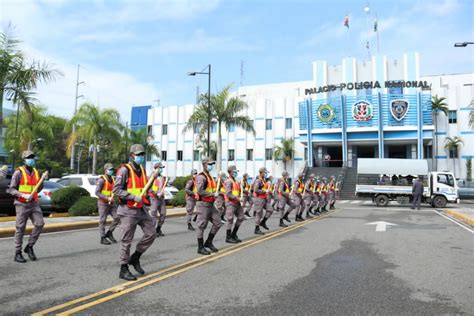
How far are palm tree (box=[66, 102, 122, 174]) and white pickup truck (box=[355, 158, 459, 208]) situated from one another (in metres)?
19.3

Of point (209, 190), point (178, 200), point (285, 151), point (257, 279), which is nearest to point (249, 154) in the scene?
point (285, 151)

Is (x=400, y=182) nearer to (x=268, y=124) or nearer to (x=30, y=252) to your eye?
(x=268, y=124)

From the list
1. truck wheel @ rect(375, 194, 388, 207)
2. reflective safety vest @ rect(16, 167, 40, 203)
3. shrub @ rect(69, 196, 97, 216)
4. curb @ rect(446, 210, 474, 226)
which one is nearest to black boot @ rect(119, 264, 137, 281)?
reflective safety vest @ rect(16, 167, 40, 203)

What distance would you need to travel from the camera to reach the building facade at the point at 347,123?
145 ft

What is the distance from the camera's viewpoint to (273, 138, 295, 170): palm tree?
49062mm

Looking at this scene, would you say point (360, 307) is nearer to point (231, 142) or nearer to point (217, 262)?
point (217, 262)

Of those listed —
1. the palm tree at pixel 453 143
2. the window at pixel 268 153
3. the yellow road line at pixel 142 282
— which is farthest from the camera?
the window at pixel 268 153

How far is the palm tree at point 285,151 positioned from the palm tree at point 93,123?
22046mm

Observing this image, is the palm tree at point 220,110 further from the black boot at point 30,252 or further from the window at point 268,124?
the window at point 268,124

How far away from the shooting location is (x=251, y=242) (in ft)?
33.6

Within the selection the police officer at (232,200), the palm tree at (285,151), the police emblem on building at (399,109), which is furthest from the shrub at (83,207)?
the police emblem on building at (399,109)

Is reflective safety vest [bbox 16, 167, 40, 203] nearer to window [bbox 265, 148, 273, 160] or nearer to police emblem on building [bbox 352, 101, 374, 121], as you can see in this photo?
police emblem on building [bbox 352, 101, 374, 121]

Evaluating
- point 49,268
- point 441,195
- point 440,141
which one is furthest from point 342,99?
point 49,268

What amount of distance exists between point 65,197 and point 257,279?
11459 mm
